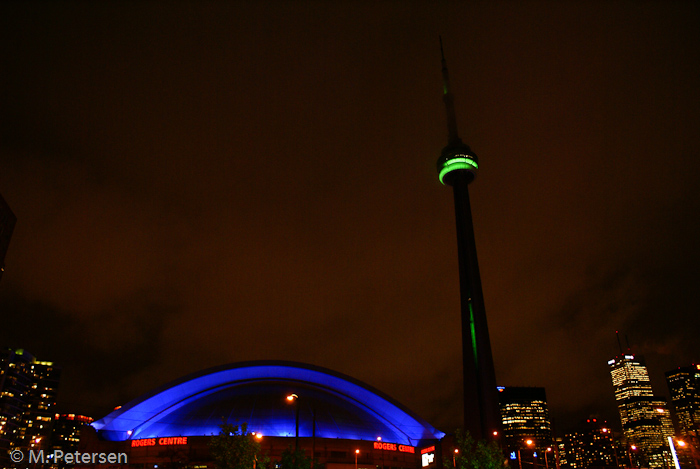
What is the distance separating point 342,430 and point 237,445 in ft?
85.8

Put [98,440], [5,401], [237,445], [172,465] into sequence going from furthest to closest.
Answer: [5,401]
[98,440]
[172,465]
[237,445]

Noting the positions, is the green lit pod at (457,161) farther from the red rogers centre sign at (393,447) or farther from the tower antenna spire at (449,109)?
the red rogers centre sign at (393,447)

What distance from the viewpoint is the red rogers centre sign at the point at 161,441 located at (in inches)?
2032

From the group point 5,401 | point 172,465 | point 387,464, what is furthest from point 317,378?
point 5,401

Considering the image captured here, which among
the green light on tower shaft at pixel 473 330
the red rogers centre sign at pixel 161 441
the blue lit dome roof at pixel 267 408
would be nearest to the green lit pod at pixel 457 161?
the green light on tower shaft at pixel 473 330

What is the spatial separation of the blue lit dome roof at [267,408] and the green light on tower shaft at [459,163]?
72087mm

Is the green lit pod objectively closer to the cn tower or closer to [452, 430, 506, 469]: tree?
the cn tower

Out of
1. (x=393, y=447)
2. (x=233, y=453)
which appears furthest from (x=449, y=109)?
(x=233, y=453)

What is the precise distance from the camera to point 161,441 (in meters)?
52.0

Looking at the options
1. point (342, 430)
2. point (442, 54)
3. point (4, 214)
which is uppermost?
point (442, 54)

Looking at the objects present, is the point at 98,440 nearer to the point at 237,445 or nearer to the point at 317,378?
the point at 317,378

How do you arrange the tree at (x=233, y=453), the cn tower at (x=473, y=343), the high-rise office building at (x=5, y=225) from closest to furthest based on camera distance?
1. the tree at (x=233, y=453)
2. the high-rise office building at (x=5, y=225)
3. the cn tower at (x=473, y=343)

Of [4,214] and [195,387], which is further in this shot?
[4,214]

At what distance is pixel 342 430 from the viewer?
55438 mm
